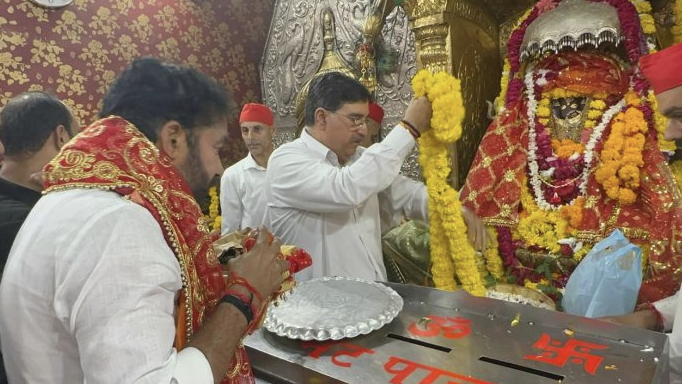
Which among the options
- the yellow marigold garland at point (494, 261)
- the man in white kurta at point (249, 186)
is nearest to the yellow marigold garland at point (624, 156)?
the yellow marigold garland at point (494, 261)

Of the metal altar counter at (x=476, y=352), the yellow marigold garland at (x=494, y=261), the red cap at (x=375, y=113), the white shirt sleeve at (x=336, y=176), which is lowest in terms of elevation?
the yellow marigold garland at (x=494, y=261)

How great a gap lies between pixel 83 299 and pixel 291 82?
5.24 meters

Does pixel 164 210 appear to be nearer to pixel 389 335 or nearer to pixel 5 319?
pixel 5 319

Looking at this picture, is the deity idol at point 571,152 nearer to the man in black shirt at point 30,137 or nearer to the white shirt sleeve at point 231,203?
the white shirt sleeve at point 231,203

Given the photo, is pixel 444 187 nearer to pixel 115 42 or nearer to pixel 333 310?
pixel 333 310

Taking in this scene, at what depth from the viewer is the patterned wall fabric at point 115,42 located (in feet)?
13.8

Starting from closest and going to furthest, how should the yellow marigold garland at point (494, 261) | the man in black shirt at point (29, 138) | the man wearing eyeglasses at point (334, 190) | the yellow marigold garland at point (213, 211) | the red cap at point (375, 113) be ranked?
the man in black shirt at point (29, 138), the man wearing eyeglasses at point (334, 190), the yellow marigold garland at point (494, 261), the red cap at point (375, 113), the yellow marigold garland at point (213, 211)

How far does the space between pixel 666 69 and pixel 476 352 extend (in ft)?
4.52

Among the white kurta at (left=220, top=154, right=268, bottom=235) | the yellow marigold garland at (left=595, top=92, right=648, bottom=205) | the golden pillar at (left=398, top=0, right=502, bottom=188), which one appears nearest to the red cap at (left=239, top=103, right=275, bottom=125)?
the white kurta at (left=220, top=154, right=268, bottom=235)

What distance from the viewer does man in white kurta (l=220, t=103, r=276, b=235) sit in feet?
12.4

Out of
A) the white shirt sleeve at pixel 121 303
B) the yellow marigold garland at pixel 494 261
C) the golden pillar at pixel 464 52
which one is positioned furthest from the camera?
the golden pillar at pixel 464 52

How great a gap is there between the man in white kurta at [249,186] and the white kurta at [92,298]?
270cm

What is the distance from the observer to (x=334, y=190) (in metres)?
2.12

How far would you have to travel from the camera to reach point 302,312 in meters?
1.54
